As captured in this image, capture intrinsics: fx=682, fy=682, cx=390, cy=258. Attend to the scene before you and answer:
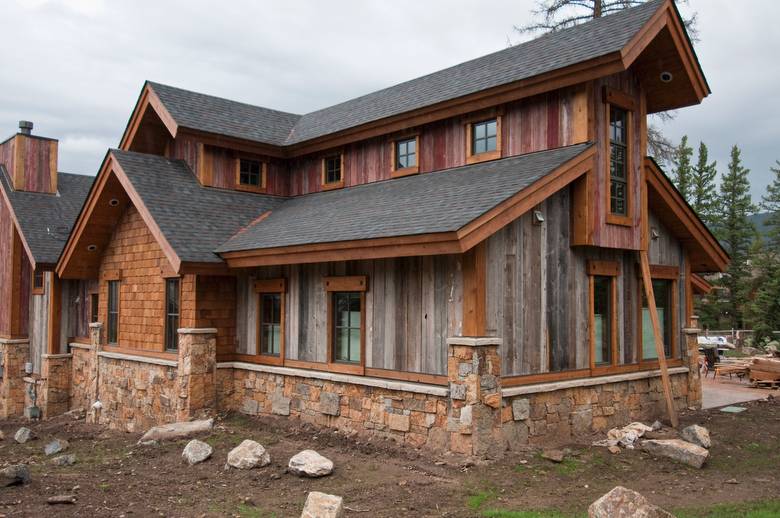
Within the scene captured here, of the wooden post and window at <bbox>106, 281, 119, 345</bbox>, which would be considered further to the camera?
window at <bbox>106, 281, 119, 345</bbox>

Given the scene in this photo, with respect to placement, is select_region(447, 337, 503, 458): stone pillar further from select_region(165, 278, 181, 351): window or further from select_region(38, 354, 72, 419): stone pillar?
select_region(38, 354, 72, 419): stone pillar

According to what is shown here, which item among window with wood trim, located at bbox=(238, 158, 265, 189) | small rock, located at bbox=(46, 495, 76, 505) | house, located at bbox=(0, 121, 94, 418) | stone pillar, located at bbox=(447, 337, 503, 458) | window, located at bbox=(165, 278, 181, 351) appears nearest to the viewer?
small rock, located at bbox=(46, 495, 76, 505)

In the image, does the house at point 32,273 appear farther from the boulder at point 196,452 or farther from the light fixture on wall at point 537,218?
the light fixture on wall at point 537,218

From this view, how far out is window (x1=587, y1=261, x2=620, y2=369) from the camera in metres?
10.7

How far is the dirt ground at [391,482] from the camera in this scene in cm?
727

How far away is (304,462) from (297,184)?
8581mm

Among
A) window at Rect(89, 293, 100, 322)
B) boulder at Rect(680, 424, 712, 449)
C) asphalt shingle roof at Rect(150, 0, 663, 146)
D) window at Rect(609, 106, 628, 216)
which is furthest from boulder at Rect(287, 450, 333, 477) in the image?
window at Rect(89, 293, 100, 322)

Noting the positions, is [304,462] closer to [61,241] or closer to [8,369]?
[61,241]

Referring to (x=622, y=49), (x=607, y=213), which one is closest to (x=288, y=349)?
(x=607, y=213)

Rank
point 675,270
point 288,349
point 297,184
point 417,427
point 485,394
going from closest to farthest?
point 485,394 < point 417,427 < point 288,349 < point 675,270 < point 297,184

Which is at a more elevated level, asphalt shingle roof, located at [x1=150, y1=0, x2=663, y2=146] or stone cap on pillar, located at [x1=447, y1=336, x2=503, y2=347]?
asphalt shingle roof, located at [x1=150, y1=0, x2=663, y2=146]

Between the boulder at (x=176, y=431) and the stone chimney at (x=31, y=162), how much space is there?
42.5ft

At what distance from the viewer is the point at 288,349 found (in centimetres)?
1184

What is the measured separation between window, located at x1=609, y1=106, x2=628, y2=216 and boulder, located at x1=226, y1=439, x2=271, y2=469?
21.1 ft
